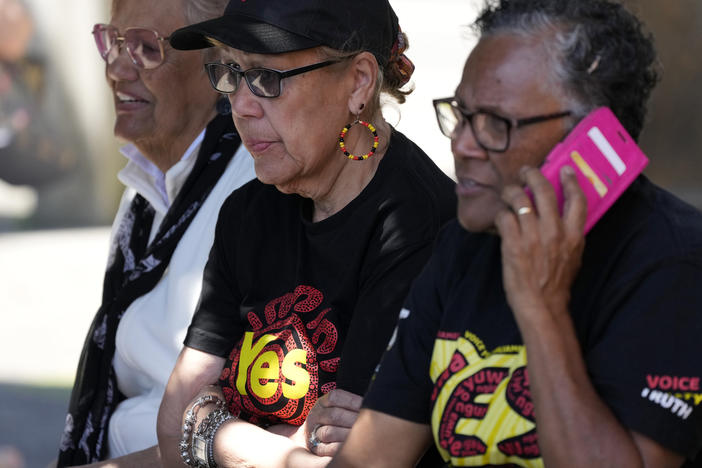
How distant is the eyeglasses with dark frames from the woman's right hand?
1.57 metres

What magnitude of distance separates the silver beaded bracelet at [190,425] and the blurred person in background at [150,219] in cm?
32

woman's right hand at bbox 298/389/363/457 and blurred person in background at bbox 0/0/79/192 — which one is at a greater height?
blurred person in background at bbox 0/0/79/192

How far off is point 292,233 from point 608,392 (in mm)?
1216

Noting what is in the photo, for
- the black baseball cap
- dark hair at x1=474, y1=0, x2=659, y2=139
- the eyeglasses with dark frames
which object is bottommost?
dark hair at x1=474, y1=0, x2=659, y2=139

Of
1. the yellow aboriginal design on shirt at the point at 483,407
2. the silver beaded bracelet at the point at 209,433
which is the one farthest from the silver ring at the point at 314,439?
the yellow aboriginal design on shirt at the point at 483,407

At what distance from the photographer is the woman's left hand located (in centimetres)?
182

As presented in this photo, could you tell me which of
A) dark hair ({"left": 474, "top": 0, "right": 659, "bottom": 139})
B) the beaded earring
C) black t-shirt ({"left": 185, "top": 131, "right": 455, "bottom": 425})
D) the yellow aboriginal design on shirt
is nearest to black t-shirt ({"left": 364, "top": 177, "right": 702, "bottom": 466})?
the yellow aboriginal design on shirt

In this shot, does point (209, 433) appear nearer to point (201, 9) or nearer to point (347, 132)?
point (347, 132)

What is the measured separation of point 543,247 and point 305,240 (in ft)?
3.43

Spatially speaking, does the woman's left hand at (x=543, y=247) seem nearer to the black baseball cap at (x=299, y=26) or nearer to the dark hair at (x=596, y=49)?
the dark hair at (x=596, y=49)

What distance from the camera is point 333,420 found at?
2424mm

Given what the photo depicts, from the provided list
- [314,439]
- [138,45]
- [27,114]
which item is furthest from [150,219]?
[27,114]

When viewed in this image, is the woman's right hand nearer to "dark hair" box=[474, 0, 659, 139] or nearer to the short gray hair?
"dark hair" box=[474, 0, 659, 139]

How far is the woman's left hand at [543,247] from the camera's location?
182 centimetres
